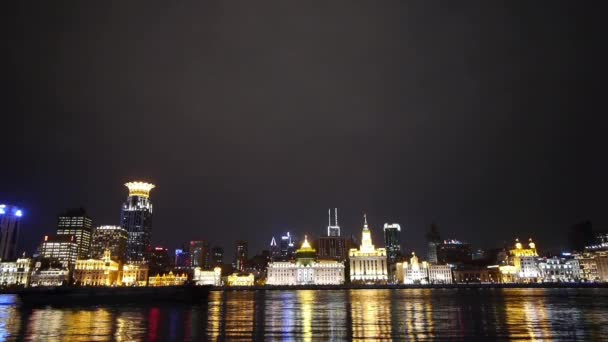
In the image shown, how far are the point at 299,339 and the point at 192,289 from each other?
71657 millimetres

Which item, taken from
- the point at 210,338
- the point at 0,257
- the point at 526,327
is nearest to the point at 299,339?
the point at 210,338

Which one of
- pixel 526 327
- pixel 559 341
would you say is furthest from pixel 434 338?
pixel 526 327

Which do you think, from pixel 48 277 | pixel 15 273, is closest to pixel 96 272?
pixel 48 277

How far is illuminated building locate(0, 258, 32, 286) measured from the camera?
174625 mm

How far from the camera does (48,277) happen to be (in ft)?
604

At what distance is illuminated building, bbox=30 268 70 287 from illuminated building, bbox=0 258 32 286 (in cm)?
262

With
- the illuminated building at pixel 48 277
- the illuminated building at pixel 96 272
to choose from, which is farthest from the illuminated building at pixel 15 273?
the illuminated building at pixel 96 272

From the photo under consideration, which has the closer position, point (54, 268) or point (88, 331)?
point (88, 331)

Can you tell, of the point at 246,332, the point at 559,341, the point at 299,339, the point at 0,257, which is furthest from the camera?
the point at 0,257

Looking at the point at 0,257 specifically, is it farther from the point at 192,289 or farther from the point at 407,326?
the point at 407,326

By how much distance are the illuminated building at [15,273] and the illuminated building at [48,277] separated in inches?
103

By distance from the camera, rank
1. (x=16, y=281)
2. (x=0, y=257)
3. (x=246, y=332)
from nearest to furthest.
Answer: (x=246, y=332) < (x=16, y=281) < (x=0, y=257)

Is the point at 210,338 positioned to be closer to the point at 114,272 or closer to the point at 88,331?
the point at 88,331

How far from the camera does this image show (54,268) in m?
191
